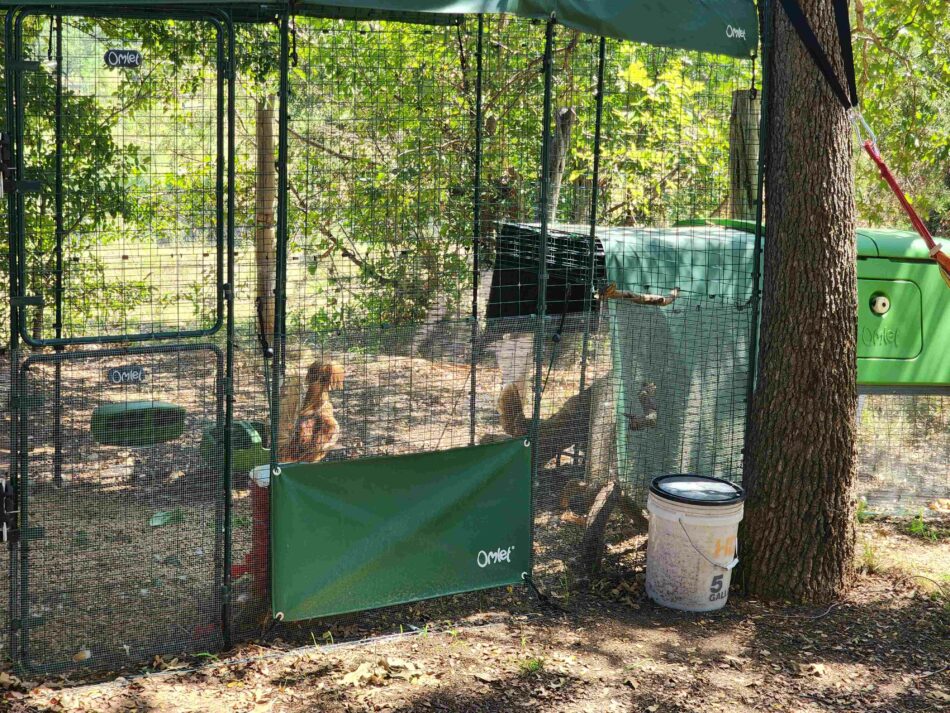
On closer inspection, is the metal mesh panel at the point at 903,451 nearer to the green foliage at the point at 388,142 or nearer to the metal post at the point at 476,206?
the green foliage at the point at 388,142

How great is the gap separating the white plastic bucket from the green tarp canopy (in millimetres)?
2493

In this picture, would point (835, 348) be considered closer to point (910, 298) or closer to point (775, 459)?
point (775, 459)

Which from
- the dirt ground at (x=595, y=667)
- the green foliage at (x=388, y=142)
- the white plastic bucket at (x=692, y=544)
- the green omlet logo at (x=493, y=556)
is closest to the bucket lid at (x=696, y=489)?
the white plastic bucket at (x=692, y=544)

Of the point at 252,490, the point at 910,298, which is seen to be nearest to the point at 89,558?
the point at 252,490

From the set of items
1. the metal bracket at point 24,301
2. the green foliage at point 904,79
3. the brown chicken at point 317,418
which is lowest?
the brown chicken at point 317,418

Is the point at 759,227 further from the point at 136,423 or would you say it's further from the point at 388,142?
the point at 136,423

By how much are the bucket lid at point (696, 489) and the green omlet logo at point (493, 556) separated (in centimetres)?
91

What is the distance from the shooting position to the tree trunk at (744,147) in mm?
6164

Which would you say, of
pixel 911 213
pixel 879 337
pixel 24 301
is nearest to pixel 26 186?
pixel 24 301

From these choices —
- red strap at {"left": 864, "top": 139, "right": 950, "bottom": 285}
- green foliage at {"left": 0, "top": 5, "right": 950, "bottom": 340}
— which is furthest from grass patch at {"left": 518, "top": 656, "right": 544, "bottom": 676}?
red strap at {"left": 864, "top": 139, "right": 950, "bottom": 285}

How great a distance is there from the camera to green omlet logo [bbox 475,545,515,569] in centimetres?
551

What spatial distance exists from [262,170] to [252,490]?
290 cm

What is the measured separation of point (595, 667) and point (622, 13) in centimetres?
337

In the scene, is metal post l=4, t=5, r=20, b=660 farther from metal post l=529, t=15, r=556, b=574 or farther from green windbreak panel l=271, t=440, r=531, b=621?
metal post l=529, t=15, r=556, b=574
